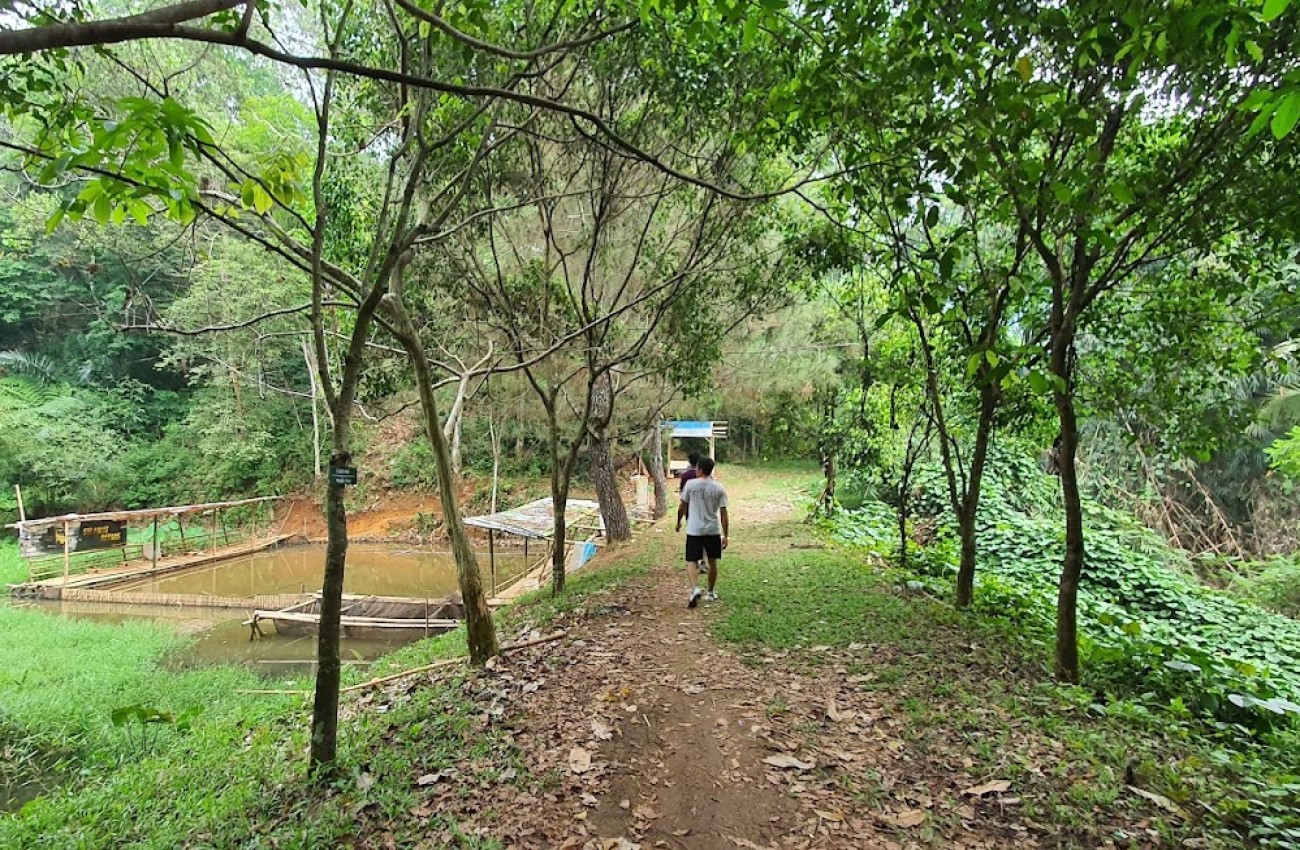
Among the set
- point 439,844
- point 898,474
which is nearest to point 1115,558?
point 898,474

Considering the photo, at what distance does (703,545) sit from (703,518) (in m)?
0.37

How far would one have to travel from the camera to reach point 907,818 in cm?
319

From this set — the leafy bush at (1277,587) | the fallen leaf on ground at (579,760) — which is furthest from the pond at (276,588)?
the leafy bush at (1277,587)

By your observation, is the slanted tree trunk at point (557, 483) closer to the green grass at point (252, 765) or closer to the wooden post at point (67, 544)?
the green grass at point (252, 765)

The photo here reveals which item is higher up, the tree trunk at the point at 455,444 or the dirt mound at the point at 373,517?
the tree trunk at the point at 455,444

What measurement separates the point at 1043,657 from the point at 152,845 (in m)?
6.34

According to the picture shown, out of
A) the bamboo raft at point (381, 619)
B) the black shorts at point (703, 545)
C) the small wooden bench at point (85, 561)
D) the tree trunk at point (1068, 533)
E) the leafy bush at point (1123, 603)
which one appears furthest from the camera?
the small wooden bench at point (85, 561)

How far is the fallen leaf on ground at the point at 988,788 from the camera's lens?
336 cm

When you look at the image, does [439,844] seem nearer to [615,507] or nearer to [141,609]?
[615,507]

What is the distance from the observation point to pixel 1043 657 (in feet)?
17.8

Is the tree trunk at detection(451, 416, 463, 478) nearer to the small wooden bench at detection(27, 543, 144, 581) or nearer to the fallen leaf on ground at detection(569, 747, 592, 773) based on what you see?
the fallen leaf on ground at detection(569, 747, 592, 773)

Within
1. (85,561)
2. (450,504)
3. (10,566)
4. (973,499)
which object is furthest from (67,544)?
(973,499)

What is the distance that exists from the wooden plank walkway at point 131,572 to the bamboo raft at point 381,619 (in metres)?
6.93

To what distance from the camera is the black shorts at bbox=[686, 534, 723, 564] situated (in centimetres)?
705
